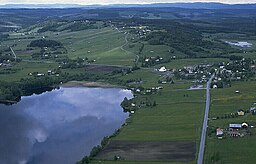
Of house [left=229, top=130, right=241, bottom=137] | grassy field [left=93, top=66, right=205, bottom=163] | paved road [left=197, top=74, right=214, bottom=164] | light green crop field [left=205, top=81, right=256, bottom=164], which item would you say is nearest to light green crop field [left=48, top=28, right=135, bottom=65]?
grassy field [left=93, top=66, right=205, bottom=163]

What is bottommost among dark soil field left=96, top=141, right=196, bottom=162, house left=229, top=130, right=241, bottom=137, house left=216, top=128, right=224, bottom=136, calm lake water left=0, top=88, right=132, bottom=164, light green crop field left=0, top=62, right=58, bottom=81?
light green crop field left=0, top=62, right=58, bottom=81

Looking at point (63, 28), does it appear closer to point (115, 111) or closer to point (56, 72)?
point (56, 72)

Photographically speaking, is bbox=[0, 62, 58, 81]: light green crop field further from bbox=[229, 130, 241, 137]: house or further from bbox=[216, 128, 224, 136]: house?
bbox=[229, 130, 241, 137]: house

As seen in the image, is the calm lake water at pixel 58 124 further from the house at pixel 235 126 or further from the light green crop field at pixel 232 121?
the house at pixel 235 126

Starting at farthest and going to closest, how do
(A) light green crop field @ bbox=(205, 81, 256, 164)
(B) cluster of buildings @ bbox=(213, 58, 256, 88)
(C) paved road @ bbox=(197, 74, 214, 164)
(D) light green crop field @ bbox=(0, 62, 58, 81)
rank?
(D) light green crop field @ bbox=(0, 62, 58, 81) < (B) cluster of buildings @ bbox=(213, 58, 256, 88) < (A) light green crop field @ bbox=(205, 81, 256, 164) < (C) paved road @ bbox=(197, 74, 214, 164)

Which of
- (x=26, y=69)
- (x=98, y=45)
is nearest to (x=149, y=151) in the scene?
(x=26, y=69)

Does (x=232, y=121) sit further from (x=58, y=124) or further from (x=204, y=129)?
(x=58, y=124)
